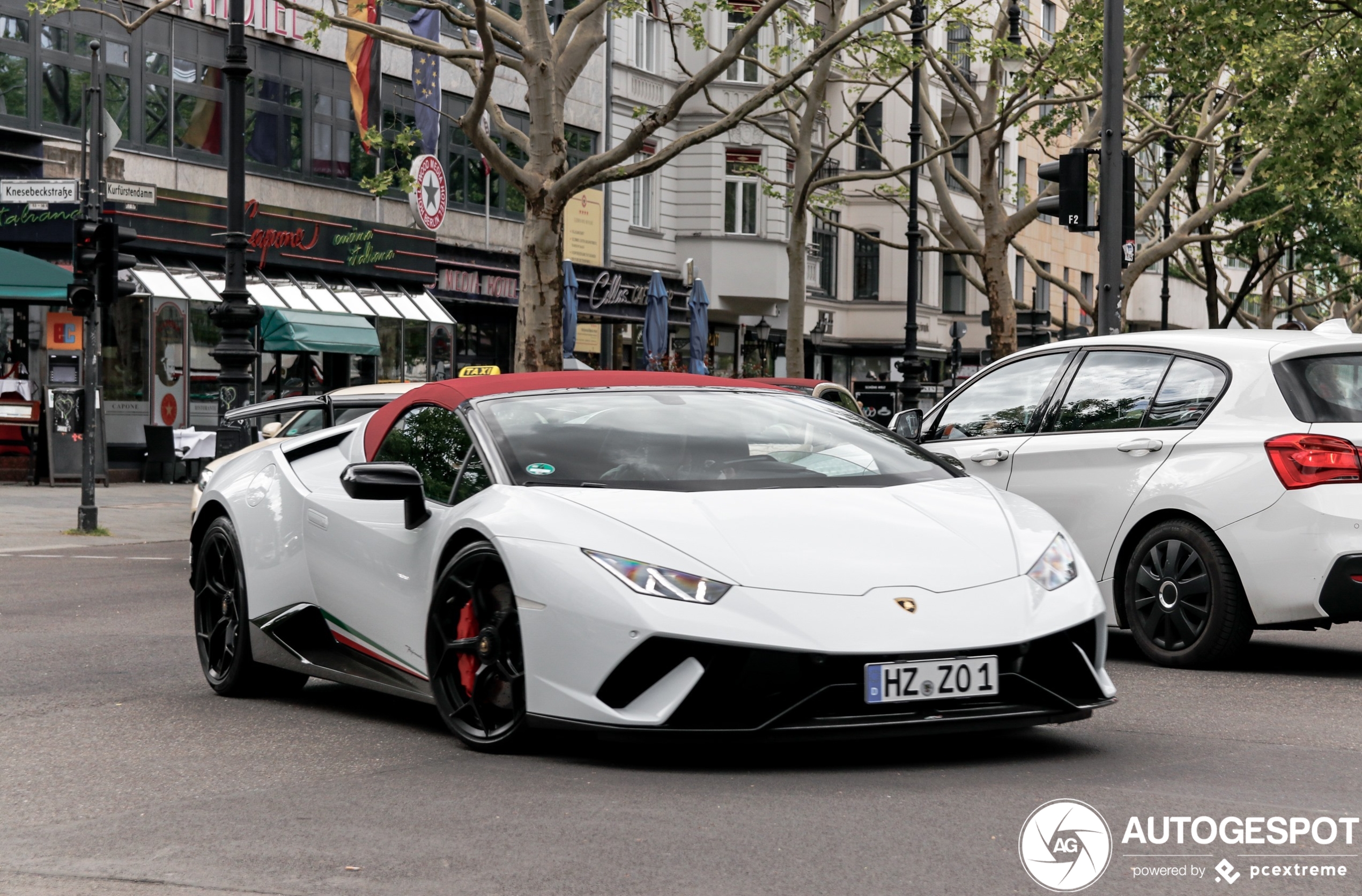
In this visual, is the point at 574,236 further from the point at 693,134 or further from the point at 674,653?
the point at 674,653

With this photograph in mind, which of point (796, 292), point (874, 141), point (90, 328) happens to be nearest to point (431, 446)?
point (90, 328)

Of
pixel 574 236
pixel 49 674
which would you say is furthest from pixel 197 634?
pixel 574 236

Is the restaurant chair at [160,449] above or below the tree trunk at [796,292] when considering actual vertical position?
below

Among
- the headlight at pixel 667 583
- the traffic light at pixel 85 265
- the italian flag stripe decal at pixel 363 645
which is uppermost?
the traffic light at pixel 85 265

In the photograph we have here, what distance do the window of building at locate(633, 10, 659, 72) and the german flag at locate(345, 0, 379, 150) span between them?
10.8 meters

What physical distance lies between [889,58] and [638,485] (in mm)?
20200

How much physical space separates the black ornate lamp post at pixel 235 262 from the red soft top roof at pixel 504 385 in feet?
37.9

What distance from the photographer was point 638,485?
625cm

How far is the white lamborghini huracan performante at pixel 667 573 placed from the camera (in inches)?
220

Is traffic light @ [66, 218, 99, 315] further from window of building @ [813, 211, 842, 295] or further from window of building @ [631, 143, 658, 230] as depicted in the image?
window of building @ [813, 211, 842, 295]

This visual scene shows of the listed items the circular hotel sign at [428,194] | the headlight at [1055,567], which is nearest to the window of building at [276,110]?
the circular hotel sign at [428,194]

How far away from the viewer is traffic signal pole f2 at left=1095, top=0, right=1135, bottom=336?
1520cm

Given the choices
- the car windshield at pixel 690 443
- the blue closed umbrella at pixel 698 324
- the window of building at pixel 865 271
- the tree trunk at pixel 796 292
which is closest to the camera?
the car windshield at pixel 690 443

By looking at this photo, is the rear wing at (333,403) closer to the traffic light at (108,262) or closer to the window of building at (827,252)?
the traffic light at (108,262)
